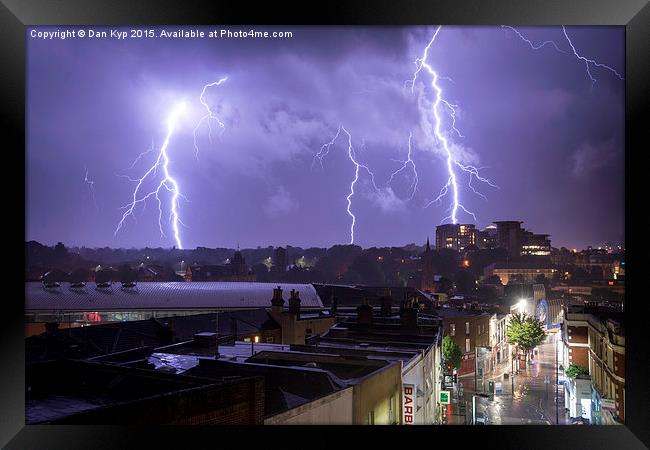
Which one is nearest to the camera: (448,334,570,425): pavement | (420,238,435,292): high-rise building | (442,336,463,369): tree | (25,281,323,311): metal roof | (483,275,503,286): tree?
(448,334,570,425): pavement

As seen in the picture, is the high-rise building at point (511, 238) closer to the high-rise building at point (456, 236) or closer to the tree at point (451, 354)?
the high-rise building at point (456, 236)

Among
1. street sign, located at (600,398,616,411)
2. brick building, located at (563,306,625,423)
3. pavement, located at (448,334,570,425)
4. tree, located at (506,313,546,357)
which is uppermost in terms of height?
brick building, located at (563,306,625,423)

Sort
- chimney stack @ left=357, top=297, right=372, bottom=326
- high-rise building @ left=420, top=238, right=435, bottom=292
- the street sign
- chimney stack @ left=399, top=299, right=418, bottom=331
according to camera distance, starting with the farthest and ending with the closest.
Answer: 1. high-rise building @ left=420, top=238, right=435, bottom=292
2. chimney stack @ left=357, top=297, right=372, bottom=326
3. chimney stack @ left=399, top=299, right=418, bottom=331
4. the street sign

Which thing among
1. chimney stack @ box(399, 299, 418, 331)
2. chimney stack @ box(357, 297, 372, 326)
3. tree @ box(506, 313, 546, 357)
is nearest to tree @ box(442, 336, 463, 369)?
tree @ box(506, 313, 546, 357)

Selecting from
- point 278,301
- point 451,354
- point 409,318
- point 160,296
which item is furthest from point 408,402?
point 160,296

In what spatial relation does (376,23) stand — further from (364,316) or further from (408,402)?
(364,316)

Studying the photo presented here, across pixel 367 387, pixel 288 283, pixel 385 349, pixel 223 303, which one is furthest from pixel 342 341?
pixel 288 283

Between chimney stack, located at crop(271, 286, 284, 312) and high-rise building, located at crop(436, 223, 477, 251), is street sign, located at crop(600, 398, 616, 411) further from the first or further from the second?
high-rise building, located at crop(436, 223, 477, 251)
